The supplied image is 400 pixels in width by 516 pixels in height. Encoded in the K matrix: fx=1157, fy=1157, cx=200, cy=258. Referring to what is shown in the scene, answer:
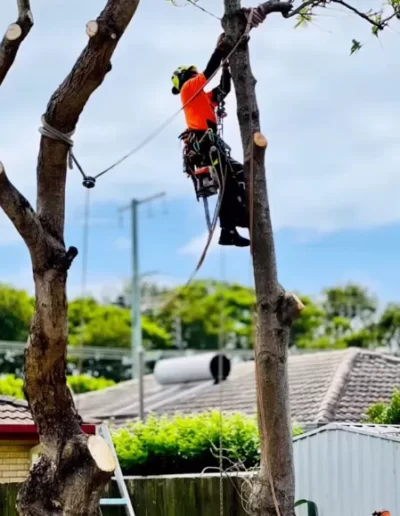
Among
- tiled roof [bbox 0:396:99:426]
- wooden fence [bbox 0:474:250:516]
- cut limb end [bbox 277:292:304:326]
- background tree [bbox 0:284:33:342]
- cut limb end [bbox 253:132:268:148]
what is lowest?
wooden fence [bbox 0:474:250:516]

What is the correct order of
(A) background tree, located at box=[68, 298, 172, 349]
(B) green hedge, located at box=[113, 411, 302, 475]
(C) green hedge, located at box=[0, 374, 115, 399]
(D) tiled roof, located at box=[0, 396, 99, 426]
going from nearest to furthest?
(D) tiled roof, located at box=[0, 396, 99, 426]
(B) green hedge, located at box=[113, 411, 302, 475]
(C) green hedge, located at box=[0, 374, 115, 399]
(A) background tree, located at box=[68, 298, 172, 349]

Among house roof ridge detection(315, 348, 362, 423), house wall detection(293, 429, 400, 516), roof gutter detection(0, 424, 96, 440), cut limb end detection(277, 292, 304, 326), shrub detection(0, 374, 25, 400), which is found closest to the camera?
cut limb end detection(277, 292, 304, 326)

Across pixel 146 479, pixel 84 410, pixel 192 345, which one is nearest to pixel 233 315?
pixel 192 345

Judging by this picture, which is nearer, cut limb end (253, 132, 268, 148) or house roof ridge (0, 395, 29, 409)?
cut limb end (253, 132, 268, 148)

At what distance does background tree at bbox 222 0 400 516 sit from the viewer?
8.42 metres

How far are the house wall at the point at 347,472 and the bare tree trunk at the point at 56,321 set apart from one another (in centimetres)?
300

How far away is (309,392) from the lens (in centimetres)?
1897

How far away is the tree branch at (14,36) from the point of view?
8430 millimetres

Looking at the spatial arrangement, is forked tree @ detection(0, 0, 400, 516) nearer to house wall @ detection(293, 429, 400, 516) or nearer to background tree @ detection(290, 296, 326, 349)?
house wall @ detection(293, 429, 400, 516)

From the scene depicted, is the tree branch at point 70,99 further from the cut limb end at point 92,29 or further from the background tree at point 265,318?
the background tree at point 265,318

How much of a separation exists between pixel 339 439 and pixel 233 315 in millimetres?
55323

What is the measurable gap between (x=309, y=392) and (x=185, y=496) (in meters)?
7.54

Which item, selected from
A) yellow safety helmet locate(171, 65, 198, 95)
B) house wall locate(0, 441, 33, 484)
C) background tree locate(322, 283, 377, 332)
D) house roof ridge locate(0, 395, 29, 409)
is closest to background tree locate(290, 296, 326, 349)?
background tree locate(322, 283, 377, 332)

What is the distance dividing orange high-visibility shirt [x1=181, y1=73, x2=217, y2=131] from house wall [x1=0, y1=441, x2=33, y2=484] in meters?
5.38
